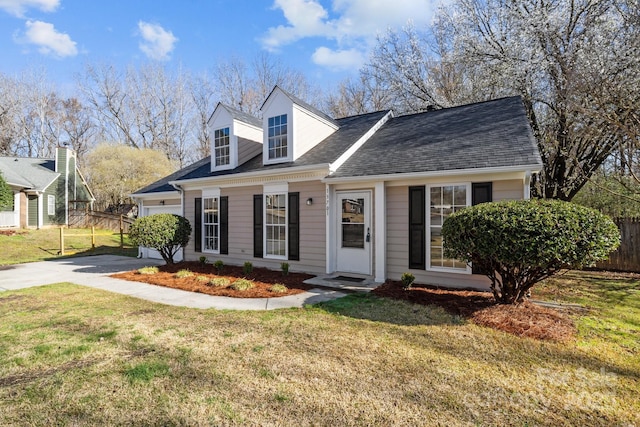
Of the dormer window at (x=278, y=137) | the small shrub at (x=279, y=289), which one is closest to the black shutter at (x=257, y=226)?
the dormer window at (x=278, y=137)

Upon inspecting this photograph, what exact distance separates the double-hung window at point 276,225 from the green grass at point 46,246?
873 cm

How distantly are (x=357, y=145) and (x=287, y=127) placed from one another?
2143 mm

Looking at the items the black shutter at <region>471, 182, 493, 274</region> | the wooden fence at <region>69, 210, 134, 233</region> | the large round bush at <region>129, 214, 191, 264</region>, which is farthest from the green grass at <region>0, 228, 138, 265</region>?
the black shutter at <region>471, 182, 493, 274</region>

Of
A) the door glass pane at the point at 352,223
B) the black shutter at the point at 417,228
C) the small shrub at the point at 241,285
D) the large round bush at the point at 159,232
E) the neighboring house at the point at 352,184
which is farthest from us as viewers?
the large round bush at the point at 159,232

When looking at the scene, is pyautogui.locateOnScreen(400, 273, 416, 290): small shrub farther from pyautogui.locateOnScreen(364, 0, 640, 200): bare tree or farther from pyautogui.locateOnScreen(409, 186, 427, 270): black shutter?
pyautogui.locateOnScreen(364, 0, 640, 200): bare tree

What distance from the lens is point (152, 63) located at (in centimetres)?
2892

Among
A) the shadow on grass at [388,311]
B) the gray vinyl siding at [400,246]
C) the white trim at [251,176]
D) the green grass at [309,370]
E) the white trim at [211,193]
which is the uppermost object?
the white trim at [251,176]

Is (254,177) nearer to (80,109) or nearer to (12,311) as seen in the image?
(12,311)

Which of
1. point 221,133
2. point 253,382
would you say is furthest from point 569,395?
point 221,133

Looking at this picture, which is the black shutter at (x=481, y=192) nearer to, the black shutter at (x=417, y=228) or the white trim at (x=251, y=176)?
the black shutter at (x=417, y=228)

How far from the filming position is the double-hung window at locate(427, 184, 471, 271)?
696 centimetres

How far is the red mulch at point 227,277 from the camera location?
689 cm

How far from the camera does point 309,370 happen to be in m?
3.44

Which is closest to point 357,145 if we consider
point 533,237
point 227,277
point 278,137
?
point 278,137
